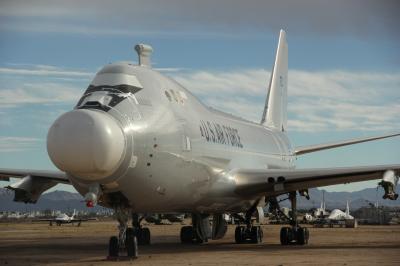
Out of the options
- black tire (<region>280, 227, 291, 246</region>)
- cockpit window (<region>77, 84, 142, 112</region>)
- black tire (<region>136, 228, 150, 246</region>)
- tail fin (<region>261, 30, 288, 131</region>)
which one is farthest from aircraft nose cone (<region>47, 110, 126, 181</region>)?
tail fin (<region>261, 30, 288, 131</region>)

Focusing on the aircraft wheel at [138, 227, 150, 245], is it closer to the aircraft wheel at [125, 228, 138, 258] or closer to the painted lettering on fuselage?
the painted lettering on fuselage

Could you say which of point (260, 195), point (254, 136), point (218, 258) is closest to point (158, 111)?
point (218, 258)

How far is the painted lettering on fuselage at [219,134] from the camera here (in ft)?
84.2

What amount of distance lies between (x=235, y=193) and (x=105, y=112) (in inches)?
387

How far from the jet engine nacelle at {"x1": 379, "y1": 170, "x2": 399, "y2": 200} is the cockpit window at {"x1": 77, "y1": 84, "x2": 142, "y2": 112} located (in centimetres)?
1002

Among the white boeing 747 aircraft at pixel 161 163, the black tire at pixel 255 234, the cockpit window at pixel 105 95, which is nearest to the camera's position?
the white boeing 747 aircraft at pixel 161 163

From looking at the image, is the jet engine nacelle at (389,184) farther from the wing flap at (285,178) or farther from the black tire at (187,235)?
the black tire at (187,235)

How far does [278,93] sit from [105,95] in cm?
2714

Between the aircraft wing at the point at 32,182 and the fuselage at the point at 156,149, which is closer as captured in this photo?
the fuselage at the point at 156,149

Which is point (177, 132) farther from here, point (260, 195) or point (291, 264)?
point (260, 195)

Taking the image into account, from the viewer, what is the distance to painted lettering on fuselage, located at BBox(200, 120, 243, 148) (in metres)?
25.7

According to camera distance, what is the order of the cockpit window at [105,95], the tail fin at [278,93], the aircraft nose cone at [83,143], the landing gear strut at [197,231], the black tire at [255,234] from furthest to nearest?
the tail fin at [278,93]
the black tire at [255,234]
the landing gear strut at [197,231]
the cockpit window at [105,95]
the aircraft nose cone at [83,143]

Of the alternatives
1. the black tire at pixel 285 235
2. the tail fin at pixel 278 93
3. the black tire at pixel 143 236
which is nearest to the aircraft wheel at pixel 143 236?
the black tire at pixel 143 236

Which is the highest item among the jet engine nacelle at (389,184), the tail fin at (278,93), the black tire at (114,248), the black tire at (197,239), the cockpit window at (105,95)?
the tail fin at (278,93)
